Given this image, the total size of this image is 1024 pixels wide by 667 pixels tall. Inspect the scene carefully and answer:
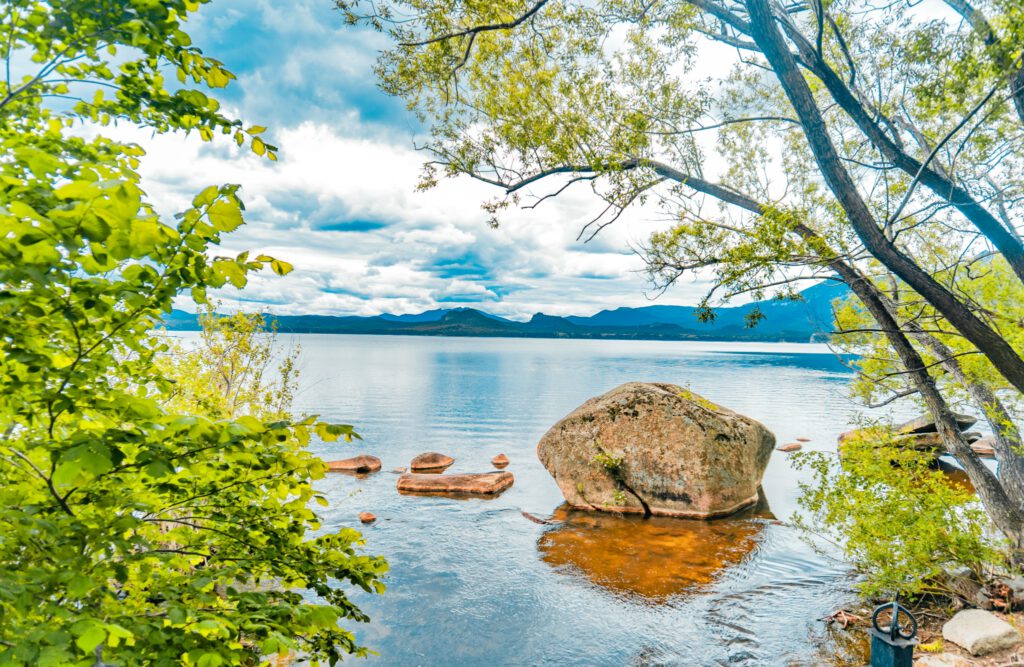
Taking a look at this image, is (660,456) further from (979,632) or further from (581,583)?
(979,632)

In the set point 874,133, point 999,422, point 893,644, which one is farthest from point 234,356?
point 999,422

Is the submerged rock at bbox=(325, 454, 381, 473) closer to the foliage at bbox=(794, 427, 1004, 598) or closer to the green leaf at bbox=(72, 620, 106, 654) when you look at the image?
the foliage at bbox=(794, 427, 1004, 598)

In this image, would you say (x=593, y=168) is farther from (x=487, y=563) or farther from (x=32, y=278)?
(x=487, y=563)

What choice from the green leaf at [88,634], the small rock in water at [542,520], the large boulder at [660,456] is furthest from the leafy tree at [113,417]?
the large boulder at [660,456]

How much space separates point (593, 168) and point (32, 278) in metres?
7.67

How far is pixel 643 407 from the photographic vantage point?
18.9 meters

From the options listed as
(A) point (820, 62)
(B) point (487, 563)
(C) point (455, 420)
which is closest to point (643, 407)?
(B) point (487, 563)

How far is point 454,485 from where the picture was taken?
21734 mm

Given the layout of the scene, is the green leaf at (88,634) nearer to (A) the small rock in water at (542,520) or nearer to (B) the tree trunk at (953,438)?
(B) the tree trunk at (953,438)

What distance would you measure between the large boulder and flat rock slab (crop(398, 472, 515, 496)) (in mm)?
3506

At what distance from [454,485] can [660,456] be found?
8.51 metres

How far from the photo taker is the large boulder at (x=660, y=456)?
58.6 ft

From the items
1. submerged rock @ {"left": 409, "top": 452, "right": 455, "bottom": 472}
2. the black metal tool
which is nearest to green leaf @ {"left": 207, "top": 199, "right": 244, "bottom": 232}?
the black metal tool

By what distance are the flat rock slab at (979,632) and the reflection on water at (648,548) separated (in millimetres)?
4976
